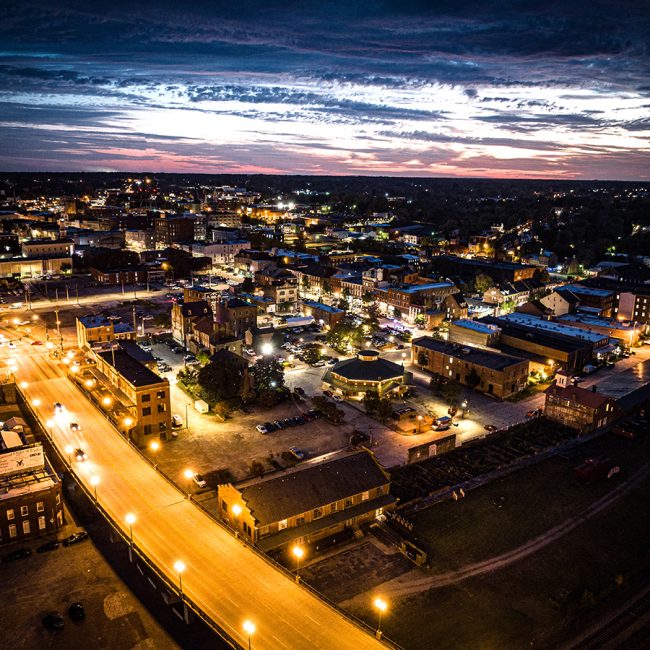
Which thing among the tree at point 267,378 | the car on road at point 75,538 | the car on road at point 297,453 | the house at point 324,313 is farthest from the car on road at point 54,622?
the house at point 324,313

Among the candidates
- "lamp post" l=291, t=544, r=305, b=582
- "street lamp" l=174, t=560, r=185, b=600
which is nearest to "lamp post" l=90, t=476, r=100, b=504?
"street lamp" l=174, t=560, r=185, b=600

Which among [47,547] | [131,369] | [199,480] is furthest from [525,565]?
[131,369]

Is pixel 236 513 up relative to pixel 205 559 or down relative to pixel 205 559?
down

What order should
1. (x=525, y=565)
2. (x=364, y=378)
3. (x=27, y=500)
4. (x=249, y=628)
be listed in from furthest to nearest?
(x=364, y=378) < (x=27, y=500) < (x=525, y=565) < (x=249, y=628)

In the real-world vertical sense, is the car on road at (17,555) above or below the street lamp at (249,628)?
below

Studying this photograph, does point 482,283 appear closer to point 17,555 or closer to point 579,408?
point 579,408

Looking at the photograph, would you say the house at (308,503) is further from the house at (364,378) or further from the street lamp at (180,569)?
the house at (364,378)
